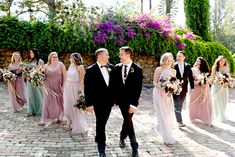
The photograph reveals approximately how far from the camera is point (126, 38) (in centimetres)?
1631

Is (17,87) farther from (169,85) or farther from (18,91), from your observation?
(169,85)

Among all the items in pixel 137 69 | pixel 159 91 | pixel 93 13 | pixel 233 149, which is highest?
pixel 93 13

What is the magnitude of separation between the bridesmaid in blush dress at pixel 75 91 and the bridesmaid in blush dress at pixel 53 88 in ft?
2.90

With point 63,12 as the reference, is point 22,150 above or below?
below

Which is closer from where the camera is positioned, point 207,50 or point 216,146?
point 216,146

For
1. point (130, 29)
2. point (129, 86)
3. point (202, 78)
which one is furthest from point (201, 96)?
point (130, 29)

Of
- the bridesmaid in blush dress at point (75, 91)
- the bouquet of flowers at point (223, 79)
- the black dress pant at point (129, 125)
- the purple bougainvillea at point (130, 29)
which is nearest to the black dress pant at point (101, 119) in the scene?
the black dress pant at point (129, 125)

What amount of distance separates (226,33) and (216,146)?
43033 mm

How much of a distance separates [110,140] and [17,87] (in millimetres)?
5071

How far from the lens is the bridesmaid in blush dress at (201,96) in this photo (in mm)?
8883

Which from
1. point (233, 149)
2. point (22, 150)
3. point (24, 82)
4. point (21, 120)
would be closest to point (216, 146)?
point (233, 149)

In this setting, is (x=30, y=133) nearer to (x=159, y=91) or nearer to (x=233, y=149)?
(x=159, y=91)

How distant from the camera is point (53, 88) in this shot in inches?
341

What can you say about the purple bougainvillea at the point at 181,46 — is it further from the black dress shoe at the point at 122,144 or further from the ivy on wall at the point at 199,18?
the black dress shoe at the point at 122,144
